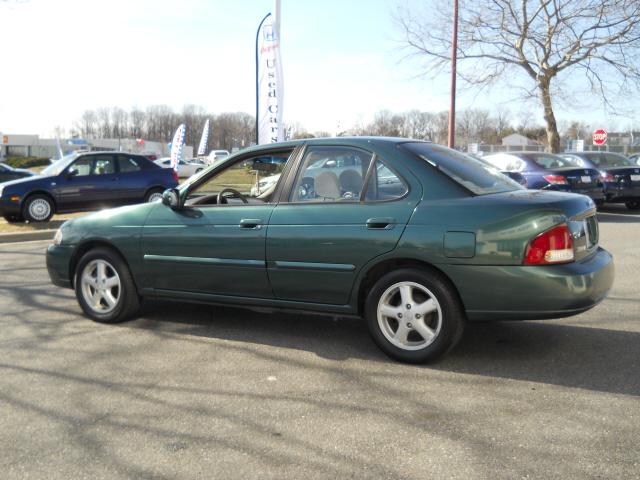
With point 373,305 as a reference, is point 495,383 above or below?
below

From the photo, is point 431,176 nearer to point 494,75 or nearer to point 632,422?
point 632,422

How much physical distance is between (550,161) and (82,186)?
10735mm

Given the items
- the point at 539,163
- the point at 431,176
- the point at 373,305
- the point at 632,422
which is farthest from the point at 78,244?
the point at 539,163

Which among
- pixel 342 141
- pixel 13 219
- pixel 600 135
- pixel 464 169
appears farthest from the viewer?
pixel 600 135

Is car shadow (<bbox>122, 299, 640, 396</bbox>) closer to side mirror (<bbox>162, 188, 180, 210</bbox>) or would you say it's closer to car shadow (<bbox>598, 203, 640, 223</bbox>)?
side mirror (<bbox>162, 188, 180, 210</bbox>)

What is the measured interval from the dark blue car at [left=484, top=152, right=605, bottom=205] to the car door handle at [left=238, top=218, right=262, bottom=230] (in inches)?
416

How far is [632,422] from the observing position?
3301 millimetres

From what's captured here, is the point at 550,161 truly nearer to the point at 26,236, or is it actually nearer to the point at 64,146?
the point at 26,236

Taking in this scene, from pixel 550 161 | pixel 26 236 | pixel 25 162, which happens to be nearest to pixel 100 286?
pixel 26 236

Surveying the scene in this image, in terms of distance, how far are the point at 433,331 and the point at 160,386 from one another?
5.80ft

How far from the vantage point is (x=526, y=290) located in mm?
3885

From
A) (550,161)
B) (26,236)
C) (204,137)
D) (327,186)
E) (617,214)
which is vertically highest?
(204,137)

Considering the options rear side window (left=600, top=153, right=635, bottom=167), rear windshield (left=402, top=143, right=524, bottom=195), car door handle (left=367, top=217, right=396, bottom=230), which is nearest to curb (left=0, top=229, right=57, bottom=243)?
rear windshield (left=402, top=143, right=524, bottom=195)

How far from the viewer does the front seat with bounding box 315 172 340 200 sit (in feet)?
14.9
